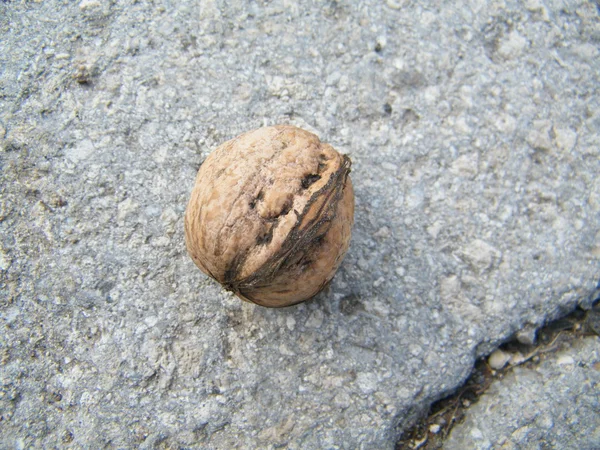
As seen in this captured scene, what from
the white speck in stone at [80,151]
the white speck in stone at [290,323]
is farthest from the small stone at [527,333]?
the white speck in stone at [80,151]

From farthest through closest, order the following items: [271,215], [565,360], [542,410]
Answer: [565,360] → [542,410] → [271,215]

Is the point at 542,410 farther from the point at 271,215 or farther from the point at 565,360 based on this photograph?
the point at 271,215

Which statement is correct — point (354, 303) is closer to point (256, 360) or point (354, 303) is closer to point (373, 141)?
point (256, 360)

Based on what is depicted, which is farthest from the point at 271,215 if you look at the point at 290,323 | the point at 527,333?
the point at 527,333

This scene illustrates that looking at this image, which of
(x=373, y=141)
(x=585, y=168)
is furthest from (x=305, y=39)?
(x=585, y=168)

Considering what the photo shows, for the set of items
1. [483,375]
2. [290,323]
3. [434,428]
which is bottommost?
[434,428]

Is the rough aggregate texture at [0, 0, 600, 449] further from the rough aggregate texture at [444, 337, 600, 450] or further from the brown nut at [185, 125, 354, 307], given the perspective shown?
the brown nut at [185, 125, 354, 307]
